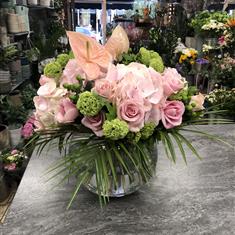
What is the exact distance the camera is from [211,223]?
80 centimetres

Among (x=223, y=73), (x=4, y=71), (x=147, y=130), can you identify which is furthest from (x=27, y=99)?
(x=147, y=130)

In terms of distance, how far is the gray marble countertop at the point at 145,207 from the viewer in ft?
2.57

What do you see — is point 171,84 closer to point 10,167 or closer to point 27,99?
point 10,167

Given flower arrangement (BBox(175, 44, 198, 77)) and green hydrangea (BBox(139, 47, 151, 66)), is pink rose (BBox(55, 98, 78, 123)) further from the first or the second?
flower arrangement (BBox(175, 44, 198, 77))

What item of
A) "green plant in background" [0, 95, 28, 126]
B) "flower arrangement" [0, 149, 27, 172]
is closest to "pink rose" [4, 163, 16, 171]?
"flower arrangement" [0, 149, 27, 172]

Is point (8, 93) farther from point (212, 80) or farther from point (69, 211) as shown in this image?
point (69, 211)

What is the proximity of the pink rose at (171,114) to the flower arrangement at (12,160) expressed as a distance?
1.92m

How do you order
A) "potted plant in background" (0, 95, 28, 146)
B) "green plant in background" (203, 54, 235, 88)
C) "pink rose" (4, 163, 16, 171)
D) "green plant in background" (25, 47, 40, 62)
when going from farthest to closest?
"green plant in background" (25, 47, 40, 62), "potted plant in background" (0, 95, 28, 146), "pink rose" (4, 163, 16, 171), "green plant in background" (203, 54, 235, 88)

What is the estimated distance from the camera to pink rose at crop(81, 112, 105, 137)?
737 mm

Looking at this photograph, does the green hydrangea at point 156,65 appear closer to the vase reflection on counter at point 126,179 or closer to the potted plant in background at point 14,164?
the vase reflection on counter at point 126,179

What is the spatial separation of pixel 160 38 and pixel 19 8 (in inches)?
88.1

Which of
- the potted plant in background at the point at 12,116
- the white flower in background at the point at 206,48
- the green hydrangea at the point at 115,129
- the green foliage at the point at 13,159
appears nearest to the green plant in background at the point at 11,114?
the potted plant in background at the point at 12,116

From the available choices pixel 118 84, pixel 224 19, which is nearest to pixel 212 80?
pixel 224 19

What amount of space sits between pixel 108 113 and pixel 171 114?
0.52 feet
